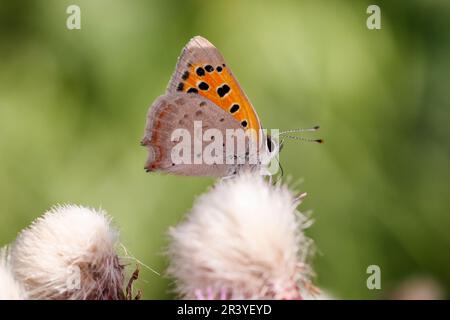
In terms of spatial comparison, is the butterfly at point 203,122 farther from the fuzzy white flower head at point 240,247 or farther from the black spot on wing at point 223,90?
the fuzzy white flower head at point 240,247

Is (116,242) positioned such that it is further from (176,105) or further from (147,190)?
(147,190)

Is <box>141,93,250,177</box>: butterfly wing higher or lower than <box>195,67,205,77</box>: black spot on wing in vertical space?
lower

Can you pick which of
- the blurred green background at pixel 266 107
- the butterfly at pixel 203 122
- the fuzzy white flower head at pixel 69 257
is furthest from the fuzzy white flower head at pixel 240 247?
the blurred green background at pixel 266 107

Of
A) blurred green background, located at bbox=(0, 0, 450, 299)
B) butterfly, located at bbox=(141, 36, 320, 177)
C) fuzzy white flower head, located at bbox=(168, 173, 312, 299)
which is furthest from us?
blurred green background, located at bbox=(0, 0, 450, 299)

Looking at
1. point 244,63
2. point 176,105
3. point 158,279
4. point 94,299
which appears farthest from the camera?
point 244,63

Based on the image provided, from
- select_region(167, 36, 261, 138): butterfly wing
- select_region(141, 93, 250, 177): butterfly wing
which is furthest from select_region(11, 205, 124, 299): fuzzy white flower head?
select_region(167, 36, 261, 138): butterfly wing

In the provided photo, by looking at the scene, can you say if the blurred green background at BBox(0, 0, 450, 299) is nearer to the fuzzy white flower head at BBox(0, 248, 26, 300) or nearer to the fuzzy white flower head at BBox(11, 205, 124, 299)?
the fuzzy white flower head at BBox(11, 205, 124, 299)

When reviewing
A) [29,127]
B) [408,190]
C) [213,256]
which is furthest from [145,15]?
[213,256]
